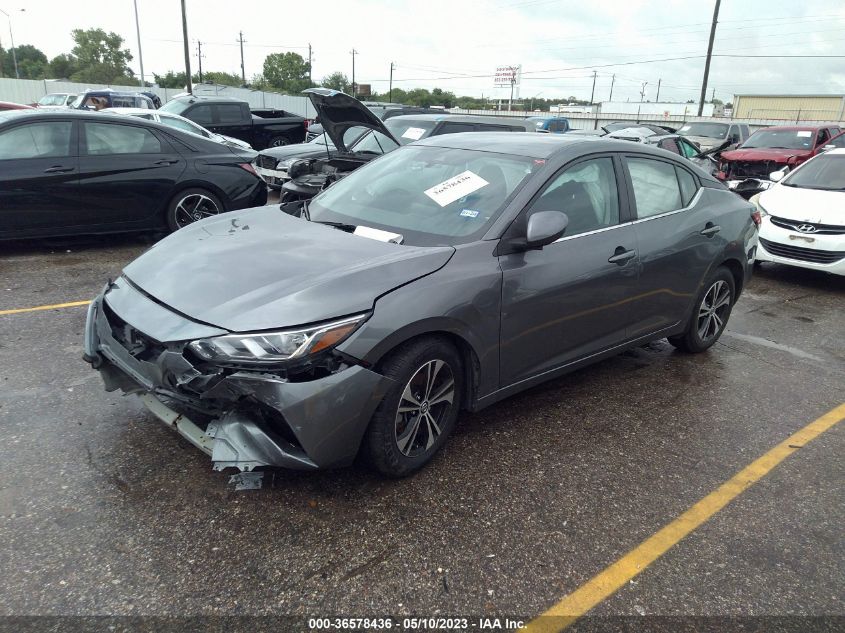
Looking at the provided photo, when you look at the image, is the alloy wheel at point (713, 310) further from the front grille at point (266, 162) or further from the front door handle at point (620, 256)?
the front grille at point (266, 162)

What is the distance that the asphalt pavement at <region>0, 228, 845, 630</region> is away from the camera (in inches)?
91.0

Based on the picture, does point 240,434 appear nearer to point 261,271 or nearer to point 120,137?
point 261,271

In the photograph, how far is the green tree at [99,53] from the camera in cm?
9106

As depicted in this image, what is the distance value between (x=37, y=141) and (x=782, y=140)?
15.6 m

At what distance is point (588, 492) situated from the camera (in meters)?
3.01

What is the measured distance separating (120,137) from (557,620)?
6.82 m

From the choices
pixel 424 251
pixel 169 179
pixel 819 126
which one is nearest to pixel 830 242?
pixel 424 251

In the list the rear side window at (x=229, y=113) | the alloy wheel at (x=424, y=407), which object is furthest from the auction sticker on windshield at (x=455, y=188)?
the rear side window at (x=229, y=113)

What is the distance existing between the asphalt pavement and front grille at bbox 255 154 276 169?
705 cm

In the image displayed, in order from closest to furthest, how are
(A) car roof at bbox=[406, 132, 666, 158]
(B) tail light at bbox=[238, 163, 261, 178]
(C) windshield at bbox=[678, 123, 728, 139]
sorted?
(A) car roof at bbox=[406, 132, 666, 158], (B) tail light at bbox=[238, 163, 261, 178], (C) windshield at bbox=[678, 123, 728, 139]

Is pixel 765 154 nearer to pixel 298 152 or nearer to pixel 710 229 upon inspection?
pixel 298 152

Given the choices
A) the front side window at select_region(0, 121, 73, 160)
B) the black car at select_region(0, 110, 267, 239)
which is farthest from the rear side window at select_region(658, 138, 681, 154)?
the front side window at select_region(0, 121, 73, 160)

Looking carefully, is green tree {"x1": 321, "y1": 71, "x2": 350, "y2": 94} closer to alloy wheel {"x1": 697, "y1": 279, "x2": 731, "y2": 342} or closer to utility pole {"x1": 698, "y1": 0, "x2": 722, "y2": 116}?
utility pole {"x1": 698, "y1": 0, "x2": 722, "y2": 116}

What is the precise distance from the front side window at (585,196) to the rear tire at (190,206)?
16.1 feet
